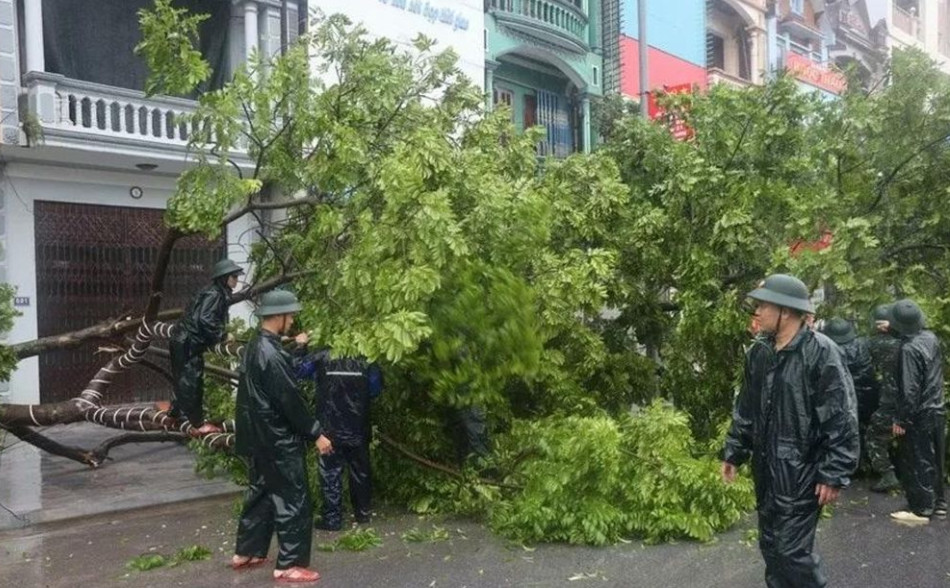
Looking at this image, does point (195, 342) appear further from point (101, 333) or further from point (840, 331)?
point (840, 331)

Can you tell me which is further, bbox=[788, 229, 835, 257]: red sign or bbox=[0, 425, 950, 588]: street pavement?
bbox=[788, 229, 835, 257]: red sign

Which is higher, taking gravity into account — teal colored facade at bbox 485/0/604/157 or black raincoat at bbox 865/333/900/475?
teal colored facade at bbox 485/0/604/157

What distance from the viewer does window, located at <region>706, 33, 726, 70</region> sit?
25.0 meters

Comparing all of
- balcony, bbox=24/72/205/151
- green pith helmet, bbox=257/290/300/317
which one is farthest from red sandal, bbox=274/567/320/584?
balcony, bbox=24/72/205/151

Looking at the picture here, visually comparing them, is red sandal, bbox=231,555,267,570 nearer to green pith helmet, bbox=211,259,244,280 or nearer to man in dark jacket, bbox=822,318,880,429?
green pith helmet, bbox=211,259,244,280

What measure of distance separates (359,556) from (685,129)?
6.11 m

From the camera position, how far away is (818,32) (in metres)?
28.6

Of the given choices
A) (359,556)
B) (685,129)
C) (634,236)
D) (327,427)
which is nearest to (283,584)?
(359,556)

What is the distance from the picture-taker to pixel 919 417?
693cm

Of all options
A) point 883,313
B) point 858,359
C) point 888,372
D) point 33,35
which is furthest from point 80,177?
point 888,372

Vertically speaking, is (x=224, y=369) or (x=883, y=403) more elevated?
(x=224, y=369)

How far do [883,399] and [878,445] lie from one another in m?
0.80

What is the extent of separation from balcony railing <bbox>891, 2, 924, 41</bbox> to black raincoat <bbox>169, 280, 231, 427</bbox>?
104 ft

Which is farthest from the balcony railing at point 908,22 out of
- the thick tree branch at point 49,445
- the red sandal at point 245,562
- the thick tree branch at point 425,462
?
the red sandal at point 245,562
